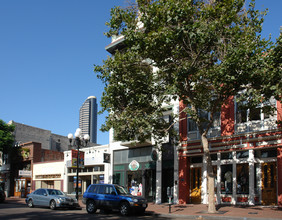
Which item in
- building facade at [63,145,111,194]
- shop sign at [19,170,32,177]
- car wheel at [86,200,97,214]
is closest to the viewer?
car wheel at [86,200,97,214]

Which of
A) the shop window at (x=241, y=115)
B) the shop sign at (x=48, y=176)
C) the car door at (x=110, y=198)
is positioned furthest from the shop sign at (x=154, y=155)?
the shop sign at (x=48, y=176)

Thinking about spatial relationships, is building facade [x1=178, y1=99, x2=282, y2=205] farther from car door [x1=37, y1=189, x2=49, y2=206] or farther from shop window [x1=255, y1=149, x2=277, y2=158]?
car door [x1=37, y1=189, x2=49, y2=206]

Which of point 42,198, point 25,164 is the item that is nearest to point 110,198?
point 42,198

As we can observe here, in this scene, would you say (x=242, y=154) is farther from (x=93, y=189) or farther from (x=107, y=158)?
(x=107, y=158)

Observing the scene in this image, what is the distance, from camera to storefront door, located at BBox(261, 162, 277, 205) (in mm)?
19219

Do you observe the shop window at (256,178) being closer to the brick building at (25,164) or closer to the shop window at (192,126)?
the shop window at (192,126)

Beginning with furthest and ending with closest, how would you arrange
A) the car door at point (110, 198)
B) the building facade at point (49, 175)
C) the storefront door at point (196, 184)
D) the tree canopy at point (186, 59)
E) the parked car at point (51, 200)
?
the building facade at point (49, 175) → the storefront door at point (196, 184) → the parked car at point (51, 200) → the car door at point (110, 198) → the tree canopy at point (186, 59)

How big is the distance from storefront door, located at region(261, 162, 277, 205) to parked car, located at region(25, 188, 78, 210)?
1185cm

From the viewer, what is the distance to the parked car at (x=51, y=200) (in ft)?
68.5

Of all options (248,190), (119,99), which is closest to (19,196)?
(119,99)

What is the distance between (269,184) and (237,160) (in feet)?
7.96

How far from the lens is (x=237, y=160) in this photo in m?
21.0

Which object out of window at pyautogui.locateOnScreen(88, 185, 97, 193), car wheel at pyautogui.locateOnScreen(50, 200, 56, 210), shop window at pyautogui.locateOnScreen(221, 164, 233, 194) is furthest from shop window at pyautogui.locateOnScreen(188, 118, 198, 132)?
car wheel at pyautogui.locateOnScreen(50, 200, 56, 210)

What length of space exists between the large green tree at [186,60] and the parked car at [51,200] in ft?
18.8
